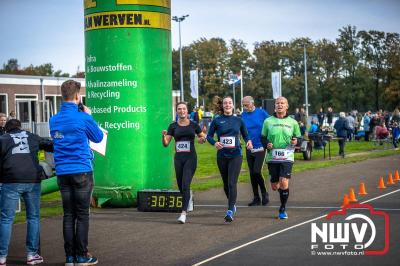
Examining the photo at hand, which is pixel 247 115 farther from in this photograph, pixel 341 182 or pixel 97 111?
pixel 341 182

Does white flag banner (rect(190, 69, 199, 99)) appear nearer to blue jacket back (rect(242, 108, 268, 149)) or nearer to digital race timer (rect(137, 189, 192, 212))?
blue jacket back (rect(242, 108, 268, 149))

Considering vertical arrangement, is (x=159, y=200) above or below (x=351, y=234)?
above

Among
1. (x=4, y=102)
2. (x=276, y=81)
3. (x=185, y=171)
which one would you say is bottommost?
(x=185, y=171)

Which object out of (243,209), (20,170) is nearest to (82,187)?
(20,170)

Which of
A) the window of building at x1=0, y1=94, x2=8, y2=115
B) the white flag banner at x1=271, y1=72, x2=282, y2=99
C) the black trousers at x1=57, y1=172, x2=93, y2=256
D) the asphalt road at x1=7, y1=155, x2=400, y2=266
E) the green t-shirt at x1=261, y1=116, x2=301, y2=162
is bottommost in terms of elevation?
the asphalt road at x1=7, y1=155, x2=400, y2=266

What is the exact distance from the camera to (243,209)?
40.8ft

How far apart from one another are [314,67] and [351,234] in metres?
82.3

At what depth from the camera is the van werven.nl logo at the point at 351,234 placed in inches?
320

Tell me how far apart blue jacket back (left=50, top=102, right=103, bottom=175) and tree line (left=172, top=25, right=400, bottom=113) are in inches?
3013

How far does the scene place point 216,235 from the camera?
9.65m

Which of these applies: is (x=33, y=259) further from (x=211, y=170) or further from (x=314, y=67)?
(x=314, y=67)

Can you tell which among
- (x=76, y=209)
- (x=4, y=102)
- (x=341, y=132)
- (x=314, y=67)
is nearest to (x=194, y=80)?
(x=4, y=102)

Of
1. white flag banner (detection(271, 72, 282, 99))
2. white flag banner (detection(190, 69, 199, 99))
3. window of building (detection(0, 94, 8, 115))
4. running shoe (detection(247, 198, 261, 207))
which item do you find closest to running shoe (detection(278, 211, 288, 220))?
running shoe (detection(247, 198, 261, 207))

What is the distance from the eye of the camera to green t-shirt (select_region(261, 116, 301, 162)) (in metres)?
11.1
